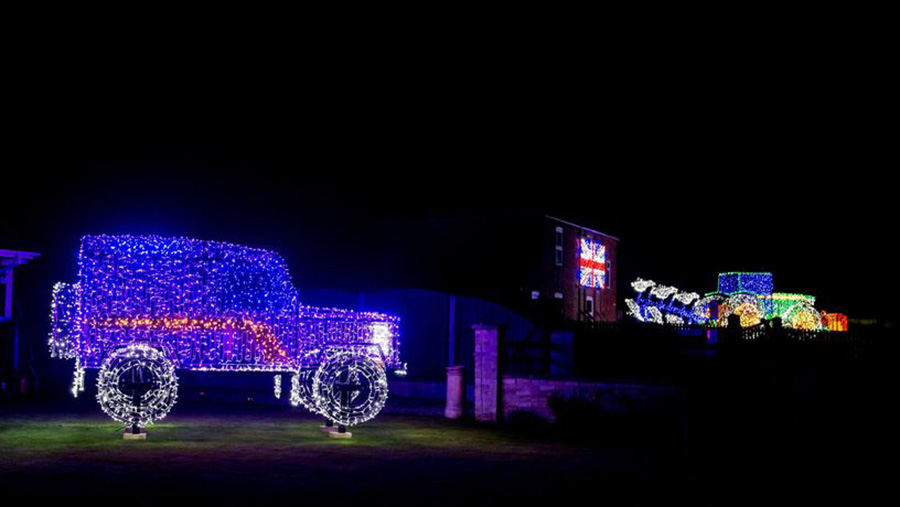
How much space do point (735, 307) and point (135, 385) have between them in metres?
22.0

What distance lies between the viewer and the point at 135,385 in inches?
513

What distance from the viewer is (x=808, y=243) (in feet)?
215

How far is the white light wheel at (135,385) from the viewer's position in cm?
1295

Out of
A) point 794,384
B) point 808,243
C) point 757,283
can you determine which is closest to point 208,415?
point 794,384

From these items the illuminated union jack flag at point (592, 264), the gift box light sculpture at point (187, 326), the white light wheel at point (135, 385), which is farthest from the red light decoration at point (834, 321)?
the white light wheel at point (135, 385)

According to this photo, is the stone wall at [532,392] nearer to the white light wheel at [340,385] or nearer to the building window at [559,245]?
the white light wheel at [340,385]

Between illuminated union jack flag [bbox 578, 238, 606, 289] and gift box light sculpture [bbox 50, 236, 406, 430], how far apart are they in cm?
2000

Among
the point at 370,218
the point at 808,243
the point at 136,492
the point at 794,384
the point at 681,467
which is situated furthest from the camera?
the point at 808,243

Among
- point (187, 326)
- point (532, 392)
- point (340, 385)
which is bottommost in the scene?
point (532, 392)

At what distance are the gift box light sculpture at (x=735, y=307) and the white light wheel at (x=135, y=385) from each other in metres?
17.5

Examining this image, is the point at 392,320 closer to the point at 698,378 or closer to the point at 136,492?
the point at 698,378

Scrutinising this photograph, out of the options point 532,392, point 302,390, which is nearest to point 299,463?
point 302,390

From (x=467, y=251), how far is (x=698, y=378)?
17468 mm

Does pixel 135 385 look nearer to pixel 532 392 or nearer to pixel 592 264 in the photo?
pixel 532 392
